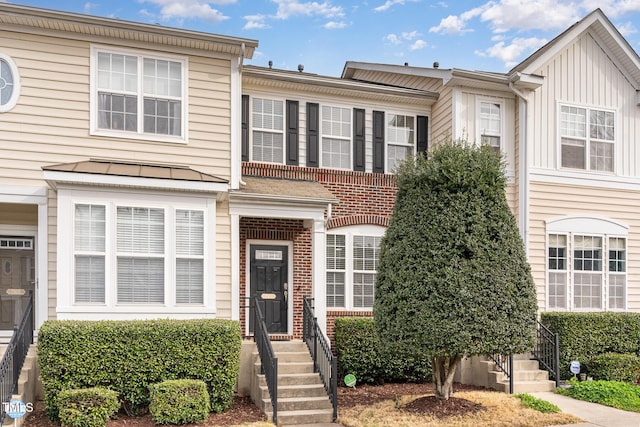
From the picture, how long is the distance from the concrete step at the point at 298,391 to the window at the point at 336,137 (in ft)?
17.3

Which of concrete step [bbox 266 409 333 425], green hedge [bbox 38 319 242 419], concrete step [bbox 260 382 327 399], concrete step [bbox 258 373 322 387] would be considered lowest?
concrete step [bbox 266 409 333 425]

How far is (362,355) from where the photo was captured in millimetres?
12484

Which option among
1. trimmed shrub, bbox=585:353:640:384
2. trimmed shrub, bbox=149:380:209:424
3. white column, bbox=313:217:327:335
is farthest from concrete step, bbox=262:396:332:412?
trimmed shrub, bbox=585:353:640:384

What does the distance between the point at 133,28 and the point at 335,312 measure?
7.02 metres

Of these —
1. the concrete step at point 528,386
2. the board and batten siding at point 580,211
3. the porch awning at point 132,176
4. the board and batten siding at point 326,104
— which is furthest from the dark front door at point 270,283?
the board and batten siding at point 580,211

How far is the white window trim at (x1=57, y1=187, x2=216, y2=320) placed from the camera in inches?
399

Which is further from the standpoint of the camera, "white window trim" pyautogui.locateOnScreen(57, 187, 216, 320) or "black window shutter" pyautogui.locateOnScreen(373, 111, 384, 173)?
"black window shutter" pyautogui.locateOnScreen(373, 111, 384, 173)

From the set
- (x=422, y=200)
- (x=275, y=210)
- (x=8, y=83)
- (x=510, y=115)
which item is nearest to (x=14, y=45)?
(x=8, y=83)

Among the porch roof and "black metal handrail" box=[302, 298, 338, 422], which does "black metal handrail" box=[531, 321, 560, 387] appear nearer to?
"black metal handrail" box=[302, 298, 338, 422]

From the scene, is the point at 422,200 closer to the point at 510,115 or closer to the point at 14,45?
the point at 510,115

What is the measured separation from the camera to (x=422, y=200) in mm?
9984

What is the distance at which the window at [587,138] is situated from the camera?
14.5 metres

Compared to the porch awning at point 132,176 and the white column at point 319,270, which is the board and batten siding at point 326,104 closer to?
the white column at point 319,270

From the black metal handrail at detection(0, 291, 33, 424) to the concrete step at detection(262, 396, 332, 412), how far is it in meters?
3.90
